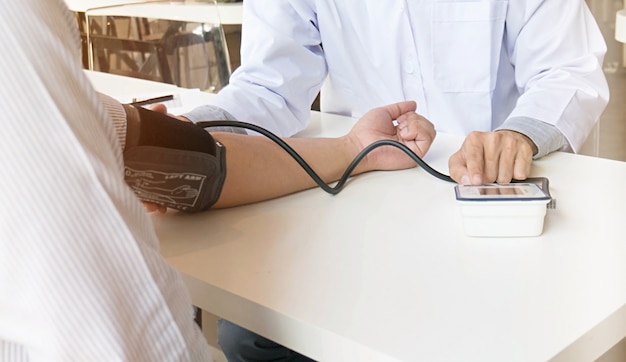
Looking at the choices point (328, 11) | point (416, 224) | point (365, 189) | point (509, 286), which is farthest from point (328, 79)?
point (509, 286)

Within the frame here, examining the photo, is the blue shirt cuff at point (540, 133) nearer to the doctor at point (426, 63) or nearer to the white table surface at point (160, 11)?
the doctor at point (426, 63)

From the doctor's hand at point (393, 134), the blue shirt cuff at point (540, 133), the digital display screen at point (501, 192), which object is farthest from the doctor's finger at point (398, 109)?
the digital display screen at point (501, 192)

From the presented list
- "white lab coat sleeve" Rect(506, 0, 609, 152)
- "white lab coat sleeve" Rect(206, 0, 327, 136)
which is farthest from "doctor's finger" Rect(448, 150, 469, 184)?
"white lab coat sleeve" Rect(206, 0, 327, 136)

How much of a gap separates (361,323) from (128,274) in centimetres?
21

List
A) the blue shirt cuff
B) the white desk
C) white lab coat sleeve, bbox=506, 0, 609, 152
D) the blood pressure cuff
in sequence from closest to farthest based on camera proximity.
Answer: the white desk, the blood pressure cuff, the blue shirt cuff, white lab coat sleeve, bbox=506, 0, 609, 152

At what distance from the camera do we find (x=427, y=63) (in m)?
1.36

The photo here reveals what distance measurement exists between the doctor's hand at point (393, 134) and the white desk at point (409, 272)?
0.11ft

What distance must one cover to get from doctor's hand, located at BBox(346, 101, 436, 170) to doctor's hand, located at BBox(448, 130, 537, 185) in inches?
2.7

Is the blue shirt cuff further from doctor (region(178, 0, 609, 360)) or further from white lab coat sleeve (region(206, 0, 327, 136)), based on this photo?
Answer: white lab coat sleeve (region(206, 0, 327, 136))

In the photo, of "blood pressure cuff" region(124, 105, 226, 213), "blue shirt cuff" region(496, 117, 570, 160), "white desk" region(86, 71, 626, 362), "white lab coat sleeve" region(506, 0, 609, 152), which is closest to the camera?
"white desk" region(86, 71, 626, 362)

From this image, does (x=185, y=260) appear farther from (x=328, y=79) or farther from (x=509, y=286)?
(x=328, y=79)

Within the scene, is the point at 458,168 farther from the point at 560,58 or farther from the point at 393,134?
the point at 560,58

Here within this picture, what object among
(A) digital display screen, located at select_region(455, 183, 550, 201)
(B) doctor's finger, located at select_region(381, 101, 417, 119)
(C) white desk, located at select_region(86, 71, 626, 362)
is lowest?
(C) white desk, located at select_region(86, 71, 626, 362)

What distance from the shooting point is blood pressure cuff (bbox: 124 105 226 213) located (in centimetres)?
75
